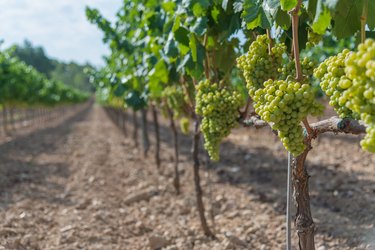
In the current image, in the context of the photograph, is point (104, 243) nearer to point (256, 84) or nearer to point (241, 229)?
point (241, 229)

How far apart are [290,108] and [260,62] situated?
2.62ft

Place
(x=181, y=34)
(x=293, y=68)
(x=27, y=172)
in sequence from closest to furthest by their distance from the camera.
→ (x=293, y=68) < (x=181, y=34) < (x=27, y=172)

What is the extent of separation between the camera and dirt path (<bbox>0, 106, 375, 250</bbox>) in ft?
16.4

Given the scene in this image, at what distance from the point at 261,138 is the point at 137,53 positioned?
8004 millimetres

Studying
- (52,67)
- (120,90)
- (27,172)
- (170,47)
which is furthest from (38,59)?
(170,47)

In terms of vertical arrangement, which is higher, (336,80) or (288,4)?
(288,4)

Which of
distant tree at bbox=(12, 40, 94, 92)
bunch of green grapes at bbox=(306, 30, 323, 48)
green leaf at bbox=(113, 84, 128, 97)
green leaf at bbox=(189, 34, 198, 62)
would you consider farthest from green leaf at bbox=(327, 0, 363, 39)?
distant tree at bbox=(12, 40, 94, 92)

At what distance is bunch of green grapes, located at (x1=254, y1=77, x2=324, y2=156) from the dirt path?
258 centimetres

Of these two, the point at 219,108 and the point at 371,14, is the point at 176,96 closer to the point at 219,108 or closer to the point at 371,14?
the point at 219,108

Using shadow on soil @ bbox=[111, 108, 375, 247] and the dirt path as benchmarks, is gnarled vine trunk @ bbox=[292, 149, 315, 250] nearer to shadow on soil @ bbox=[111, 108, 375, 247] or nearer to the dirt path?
the dirt path

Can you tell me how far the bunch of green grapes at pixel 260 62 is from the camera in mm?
2955

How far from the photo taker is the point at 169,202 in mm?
7000

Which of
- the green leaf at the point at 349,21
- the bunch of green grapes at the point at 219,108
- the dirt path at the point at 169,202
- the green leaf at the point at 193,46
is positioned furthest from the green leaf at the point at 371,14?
the dirt path at the point at 169,202

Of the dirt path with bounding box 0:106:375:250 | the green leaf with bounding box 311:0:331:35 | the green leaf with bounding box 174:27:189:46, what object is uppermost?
the green leaf with bounding box 174:27:189:46
